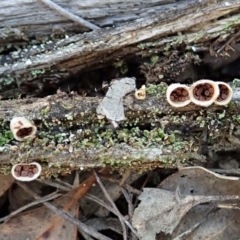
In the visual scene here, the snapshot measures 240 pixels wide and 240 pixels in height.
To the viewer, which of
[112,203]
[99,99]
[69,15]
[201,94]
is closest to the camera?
[201,94]

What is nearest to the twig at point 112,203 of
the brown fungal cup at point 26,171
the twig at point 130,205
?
the twig at point 130,205

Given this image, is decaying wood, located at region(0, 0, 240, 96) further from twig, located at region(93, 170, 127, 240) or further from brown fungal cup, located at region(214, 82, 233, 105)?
twig, located at region(93, 170, 127, 240)

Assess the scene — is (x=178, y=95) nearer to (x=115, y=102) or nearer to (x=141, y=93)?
(x=141, y=93)

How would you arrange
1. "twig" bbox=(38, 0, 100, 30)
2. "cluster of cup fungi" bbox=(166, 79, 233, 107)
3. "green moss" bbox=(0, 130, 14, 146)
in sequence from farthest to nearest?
1. "twig" bbox=(38, 0, 100, 30)
2. "green moss" bbox=(0, 130, 14, 146)
3. "cluster of cup fungi" bbox=(166, 79, 233, 107)

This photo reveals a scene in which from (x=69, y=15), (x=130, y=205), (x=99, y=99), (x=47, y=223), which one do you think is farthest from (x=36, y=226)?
(x=69, y=15)

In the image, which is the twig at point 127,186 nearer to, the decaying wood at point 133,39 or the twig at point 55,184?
the twig at point 55,184

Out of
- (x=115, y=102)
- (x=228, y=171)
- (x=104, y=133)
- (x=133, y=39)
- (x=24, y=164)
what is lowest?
(x=228, y=171)

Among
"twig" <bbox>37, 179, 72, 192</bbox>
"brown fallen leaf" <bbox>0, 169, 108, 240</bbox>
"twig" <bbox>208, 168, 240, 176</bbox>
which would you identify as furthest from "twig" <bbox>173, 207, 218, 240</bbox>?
"twig" <bbox>37, 179, 72, 192</bbox>
